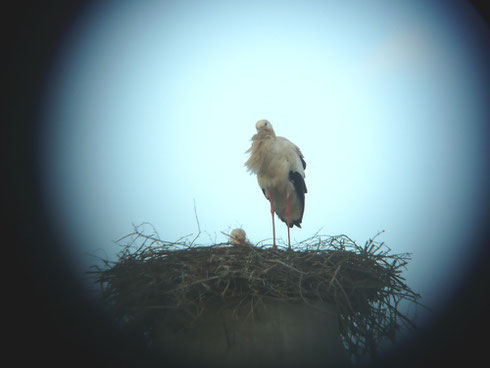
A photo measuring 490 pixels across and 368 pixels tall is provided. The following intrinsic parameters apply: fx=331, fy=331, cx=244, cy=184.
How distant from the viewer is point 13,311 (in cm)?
151

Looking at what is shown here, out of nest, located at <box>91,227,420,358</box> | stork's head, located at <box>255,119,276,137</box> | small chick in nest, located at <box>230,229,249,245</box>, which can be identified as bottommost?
nest, located at <box>91,227,420,358</box>

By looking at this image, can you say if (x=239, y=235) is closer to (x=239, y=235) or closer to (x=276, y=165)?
(x=239, y=235)

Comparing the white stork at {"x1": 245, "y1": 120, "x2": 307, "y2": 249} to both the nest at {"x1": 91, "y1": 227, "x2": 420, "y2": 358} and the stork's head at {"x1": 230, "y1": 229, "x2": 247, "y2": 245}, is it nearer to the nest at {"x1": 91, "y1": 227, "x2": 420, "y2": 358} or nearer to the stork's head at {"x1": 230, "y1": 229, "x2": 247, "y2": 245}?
the stork's head at {"x1": 230, "y1": 229, "x2": 247, "y2": 245}

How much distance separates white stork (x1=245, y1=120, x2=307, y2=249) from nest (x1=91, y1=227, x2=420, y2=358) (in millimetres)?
1113

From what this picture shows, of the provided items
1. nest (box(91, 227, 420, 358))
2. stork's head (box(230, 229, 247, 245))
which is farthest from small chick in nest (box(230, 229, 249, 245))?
nest (box(91, 227, 420, 358))

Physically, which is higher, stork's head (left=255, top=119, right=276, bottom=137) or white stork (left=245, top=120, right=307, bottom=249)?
stork's head (left=255, top=119, right=276, bottom=137)

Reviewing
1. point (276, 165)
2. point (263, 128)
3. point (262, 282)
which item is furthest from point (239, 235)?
point (262, 282)

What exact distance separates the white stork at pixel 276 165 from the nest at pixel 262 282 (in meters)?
1.11

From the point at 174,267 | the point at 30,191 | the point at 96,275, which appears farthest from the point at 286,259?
the point at 30,191

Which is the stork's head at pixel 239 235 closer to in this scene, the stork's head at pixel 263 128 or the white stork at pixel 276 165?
the white stork at pixel 276 165

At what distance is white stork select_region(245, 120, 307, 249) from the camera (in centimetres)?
331

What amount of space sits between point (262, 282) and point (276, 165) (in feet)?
5.33

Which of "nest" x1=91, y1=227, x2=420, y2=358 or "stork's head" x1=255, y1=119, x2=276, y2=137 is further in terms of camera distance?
"stork's head" x1=255, y1=119, x2=276, y2=137

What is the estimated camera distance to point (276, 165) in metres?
3.32
